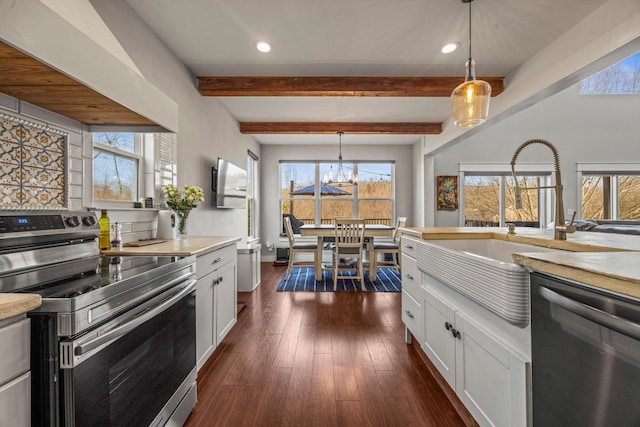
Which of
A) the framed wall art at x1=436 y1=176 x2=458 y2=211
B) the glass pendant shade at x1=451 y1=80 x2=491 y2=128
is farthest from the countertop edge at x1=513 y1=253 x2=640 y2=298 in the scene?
the framed wall art at x1=436 y1=176 x2=458 y2=211

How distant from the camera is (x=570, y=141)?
5.78 m

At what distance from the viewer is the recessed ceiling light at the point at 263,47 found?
254 cm

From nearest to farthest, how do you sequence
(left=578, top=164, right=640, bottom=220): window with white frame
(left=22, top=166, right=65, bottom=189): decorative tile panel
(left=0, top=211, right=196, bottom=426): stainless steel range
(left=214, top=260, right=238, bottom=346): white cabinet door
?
(left=0, top=211, right=196, bottom=426): stainless steel range < (left=22, top=166, right=65, bottom=189): decorative tile panel < (left=214, top=260, right=238, bottom=346): white cabinet door < (left=578, top=164, right=640, bottom=220): window with white frame

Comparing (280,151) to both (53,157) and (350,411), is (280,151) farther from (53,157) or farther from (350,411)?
(350,411)

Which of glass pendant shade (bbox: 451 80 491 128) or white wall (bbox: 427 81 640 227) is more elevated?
white wall (bbox: 427 81 640 227)

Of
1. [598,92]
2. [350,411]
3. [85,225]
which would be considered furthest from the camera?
[598,92]

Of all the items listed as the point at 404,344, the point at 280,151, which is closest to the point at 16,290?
the point at 404,344

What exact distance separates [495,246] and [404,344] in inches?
42.6

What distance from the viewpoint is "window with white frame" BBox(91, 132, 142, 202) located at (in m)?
1.77

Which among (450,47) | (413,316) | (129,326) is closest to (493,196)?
(450,47)

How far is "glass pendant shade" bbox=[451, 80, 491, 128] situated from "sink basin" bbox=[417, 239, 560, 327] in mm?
920

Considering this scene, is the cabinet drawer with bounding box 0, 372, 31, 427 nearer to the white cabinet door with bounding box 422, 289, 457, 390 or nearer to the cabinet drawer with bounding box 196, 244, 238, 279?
the cabinet drawer with bounding box 196, 244, 238, 279

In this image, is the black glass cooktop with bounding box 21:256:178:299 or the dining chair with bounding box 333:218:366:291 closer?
the black glass cooktop with bounding box 21:256:178:299

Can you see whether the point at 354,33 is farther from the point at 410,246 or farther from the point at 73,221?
the point at 73,221
